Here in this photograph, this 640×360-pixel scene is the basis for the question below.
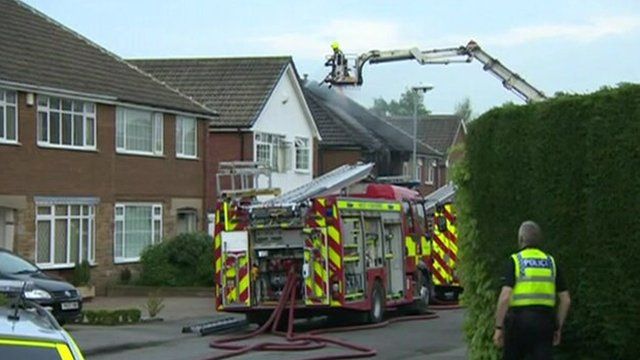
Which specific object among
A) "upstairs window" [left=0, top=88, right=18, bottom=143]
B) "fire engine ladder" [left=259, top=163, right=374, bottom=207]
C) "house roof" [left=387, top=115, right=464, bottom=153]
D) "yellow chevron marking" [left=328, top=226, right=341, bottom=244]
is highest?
"house roof" [left=387, top=115, right=464, bottom=153]

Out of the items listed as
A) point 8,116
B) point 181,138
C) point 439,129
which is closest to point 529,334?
point 8,116

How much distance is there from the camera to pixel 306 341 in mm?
19625

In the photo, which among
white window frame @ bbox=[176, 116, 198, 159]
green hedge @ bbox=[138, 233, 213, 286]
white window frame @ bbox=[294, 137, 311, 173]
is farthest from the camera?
white window frame @ bbox=[294, 137, 311, 173]

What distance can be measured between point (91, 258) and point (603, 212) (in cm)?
2223

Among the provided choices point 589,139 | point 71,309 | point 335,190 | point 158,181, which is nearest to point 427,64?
point 158,181

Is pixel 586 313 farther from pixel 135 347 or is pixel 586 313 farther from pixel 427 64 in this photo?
pixel 427 64

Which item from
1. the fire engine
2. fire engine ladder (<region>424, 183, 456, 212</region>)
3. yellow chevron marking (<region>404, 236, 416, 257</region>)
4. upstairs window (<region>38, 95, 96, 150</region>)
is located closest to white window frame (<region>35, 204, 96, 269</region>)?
upstairs window (<region>38, 95, 96, 150</region>)

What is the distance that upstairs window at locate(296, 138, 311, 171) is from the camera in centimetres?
4841

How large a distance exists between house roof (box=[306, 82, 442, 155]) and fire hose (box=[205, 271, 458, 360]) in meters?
34.2

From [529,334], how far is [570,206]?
6.45 feet

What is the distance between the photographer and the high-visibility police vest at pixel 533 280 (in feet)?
38.4

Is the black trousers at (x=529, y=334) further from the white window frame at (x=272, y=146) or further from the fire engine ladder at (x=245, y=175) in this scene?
the white window frame at (x=272, y=146)

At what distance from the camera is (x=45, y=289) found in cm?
2175

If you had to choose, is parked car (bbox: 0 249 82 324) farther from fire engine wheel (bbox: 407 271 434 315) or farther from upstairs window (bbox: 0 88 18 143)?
fire engine wheel (bbox: 407 271 434 315)
